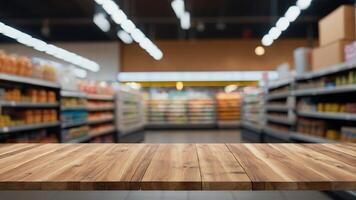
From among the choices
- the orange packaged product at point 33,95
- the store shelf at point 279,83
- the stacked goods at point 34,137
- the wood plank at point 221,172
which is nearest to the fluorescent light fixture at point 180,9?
the store shelf at point 279,83

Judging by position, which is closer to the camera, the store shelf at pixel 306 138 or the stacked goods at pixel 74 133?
the store shelf at pixel 306 138

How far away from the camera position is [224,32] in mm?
13992

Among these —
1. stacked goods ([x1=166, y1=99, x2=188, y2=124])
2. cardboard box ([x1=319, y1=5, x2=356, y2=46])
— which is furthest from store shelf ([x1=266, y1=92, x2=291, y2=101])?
stacked goods ([x1=166, y1=99, x2=188, y2=124])

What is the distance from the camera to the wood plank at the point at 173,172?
1.02 m

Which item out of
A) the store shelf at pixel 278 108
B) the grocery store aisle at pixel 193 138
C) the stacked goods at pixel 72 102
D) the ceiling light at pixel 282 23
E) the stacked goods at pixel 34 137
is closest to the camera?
the stacked goods at pixel 34 137

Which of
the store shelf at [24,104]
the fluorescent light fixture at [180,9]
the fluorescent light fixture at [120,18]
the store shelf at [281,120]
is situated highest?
the fluorescent light fixture at [180,9]

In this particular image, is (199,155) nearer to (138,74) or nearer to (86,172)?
(86,172)

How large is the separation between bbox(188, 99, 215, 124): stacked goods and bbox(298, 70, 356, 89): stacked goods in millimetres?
Result: 9630

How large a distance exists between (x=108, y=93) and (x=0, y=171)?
252 inches

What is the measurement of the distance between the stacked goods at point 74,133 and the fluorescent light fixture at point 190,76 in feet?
26.8

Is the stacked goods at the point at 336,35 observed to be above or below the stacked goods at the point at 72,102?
above

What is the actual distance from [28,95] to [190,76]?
10379 millimetres

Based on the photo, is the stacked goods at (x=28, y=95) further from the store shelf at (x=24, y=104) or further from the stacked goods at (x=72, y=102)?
the stacked goods at (x=72, y=102)

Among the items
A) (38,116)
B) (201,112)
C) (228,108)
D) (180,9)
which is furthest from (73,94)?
(228,108)
